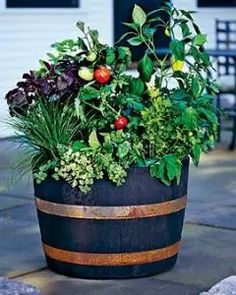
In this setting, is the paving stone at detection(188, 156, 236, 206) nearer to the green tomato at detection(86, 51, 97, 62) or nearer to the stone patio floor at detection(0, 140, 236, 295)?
the stone patio floor at detection(0, 140, 236, 295)

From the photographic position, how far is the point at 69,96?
545 cm

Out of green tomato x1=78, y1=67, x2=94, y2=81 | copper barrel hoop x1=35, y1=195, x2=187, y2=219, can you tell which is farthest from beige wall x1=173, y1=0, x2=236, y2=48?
copper barrel hoop x1=35, y1=195, x2=187, y2=219

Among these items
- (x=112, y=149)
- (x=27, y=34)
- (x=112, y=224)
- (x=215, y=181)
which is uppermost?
(x=27, y=34)

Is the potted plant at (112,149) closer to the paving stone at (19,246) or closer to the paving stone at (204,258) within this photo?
the paving stone at (204,258)

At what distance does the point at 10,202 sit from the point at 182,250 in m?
1.98

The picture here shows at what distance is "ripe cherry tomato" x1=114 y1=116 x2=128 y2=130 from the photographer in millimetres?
5289

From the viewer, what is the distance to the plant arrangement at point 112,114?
17.2ft

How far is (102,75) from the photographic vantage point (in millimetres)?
5359

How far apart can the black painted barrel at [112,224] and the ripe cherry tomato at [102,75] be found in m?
0.56

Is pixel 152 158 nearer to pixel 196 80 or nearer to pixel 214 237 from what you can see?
pixel 196 80

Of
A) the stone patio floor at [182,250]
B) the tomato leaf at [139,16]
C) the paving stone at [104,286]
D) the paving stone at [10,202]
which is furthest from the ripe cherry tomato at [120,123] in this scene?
the paving stone at [10,202]

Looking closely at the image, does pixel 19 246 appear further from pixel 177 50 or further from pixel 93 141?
pixel 177 50

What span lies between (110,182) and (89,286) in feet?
1.99

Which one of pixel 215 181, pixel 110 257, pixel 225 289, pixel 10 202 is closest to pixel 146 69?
pixel 110 257
